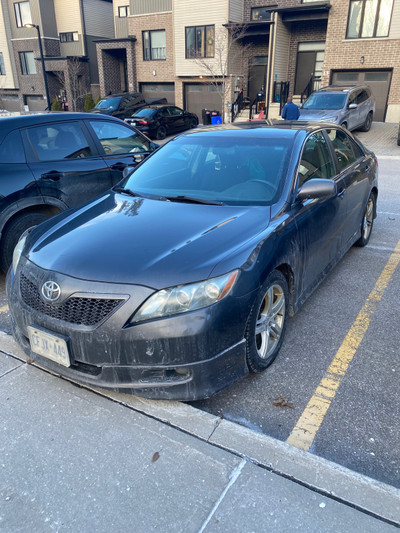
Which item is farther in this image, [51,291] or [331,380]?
[331,380]

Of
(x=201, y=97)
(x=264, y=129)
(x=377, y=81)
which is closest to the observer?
(x=264, y=129)

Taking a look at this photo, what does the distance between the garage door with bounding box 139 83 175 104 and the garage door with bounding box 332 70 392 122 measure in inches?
450

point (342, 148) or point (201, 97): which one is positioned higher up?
point (342, 148)

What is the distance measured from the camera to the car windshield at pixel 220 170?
3332mm

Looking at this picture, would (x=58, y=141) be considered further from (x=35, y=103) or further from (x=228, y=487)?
(x=35, y=103)

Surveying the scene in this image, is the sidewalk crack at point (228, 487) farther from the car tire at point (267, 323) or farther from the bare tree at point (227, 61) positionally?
the bare tree at point (227, 61)

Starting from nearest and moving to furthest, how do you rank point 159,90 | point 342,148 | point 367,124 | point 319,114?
point 342,148 < point 319,114 < point 367,124 < point 159,90

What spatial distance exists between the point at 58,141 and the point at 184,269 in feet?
11.0

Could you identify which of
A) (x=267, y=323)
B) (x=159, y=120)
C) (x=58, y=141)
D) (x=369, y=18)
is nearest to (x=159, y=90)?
(x=159, y=120)

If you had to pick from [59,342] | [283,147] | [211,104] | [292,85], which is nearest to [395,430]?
[59,342]

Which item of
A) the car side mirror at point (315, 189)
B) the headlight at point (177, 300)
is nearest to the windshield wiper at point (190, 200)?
the car side mirror at point (315, 189)

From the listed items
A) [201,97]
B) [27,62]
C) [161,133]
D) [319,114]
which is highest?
[27,62]

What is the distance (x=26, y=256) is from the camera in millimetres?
2861

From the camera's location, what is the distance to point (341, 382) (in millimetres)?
2945
